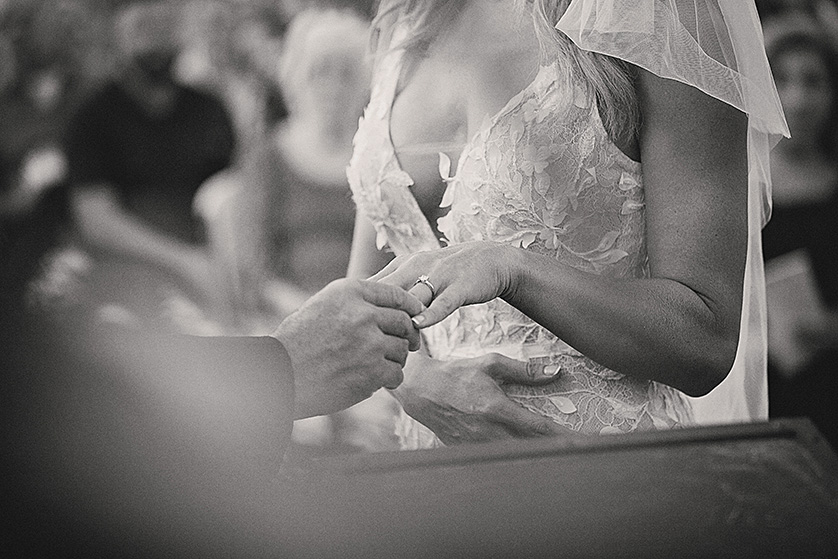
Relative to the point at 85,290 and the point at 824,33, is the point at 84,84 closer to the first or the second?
the point at 85,290

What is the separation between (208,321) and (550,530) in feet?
5.87

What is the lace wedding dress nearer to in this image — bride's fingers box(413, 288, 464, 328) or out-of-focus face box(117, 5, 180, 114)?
bride's fingers box(413, 288, 464, 328)

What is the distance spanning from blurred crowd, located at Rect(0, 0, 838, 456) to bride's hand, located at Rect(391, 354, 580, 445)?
4.13ft

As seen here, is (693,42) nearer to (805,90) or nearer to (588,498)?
(588,498)

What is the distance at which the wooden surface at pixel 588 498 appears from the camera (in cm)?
51

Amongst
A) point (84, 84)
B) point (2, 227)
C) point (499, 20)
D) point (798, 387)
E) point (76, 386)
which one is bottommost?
point (798, 387)

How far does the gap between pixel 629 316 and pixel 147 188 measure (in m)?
1.60

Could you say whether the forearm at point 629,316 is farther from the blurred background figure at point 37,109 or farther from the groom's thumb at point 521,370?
the blurred background figure at point 37,109

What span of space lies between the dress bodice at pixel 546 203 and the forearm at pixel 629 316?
6cm

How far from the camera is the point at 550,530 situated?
515 mm

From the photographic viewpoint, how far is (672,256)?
77 centimetres

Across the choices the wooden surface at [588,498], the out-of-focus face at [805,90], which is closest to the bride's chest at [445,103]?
the wooden surface at [588,498]

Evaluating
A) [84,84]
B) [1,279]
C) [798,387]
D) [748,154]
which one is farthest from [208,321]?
[748,154]

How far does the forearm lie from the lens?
760 millimetres
